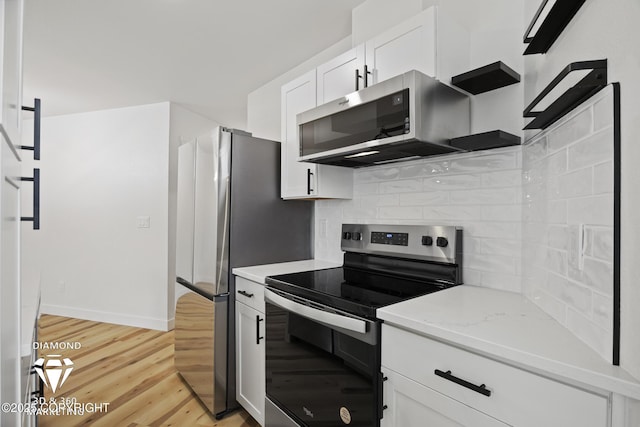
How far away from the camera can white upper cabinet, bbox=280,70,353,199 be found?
2100 mm

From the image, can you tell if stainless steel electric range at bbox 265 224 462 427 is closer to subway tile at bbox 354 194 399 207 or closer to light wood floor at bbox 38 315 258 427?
subway tile at bbox 354 194 399 207

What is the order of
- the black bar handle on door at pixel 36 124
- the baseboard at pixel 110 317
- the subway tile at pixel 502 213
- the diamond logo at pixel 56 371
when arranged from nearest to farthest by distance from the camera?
the black bar handle on door at pixel 36 124
the subway tile at pixel 502 213
the diamond logo at pixel 56 371
the baseboard at pixel 110 317

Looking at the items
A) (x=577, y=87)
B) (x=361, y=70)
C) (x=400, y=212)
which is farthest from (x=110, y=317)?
(x=577, y=87)

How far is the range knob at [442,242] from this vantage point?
1641 mm

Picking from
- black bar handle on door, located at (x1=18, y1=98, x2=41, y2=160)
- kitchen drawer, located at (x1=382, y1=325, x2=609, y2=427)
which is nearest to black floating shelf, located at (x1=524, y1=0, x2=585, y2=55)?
kitchen drawer, located at (x1=382, y1=325, x2=609, y2=427)

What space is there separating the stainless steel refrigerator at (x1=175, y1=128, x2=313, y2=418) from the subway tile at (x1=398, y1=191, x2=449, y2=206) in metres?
0.84

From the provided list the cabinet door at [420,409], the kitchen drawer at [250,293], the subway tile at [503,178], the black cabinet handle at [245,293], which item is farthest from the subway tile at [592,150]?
the black cabinet handle at [245,293]

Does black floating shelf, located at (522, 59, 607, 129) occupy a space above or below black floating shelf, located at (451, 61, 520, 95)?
below

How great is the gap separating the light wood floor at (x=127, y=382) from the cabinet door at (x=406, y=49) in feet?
7.07

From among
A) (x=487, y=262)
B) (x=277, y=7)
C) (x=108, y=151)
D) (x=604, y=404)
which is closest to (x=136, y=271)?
(x=108, y=151)

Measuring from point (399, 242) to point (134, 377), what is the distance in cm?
230

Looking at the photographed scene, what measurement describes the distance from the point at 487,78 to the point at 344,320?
3.87 feet

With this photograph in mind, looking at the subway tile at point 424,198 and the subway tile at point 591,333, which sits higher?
the subway tile at point 424,198

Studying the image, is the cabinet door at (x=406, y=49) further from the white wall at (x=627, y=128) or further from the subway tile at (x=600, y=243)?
the subway tile at (x=600, y=243)
